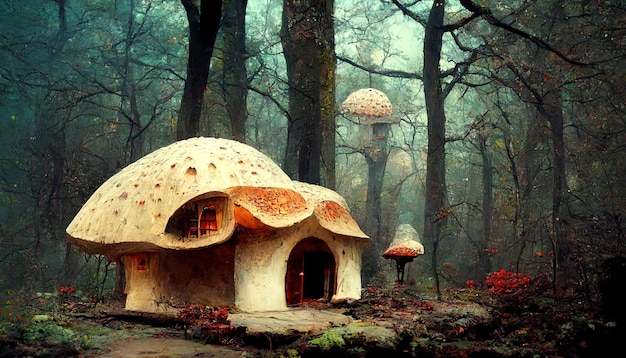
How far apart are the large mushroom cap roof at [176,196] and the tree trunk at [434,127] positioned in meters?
6.87

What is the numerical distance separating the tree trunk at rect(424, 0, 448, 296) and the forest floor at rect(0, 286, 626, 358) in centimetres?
603

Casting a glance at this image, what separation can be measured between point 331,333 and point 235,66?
489 inches

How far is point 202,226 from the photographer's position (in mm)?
12297

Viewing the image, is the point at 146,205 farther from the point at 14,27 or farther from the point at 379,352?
the point at 14,27

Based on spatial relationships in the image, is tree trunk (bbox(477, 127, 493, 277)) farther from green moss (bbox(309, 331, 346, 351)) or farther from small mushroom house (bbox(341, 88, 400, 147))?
green moss (bbox(309, 331, 346, 351))

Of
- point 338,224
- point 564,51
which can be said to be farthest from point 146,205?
point 564,51

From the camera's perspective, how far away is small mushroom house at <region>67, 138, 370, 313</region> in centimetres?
1164

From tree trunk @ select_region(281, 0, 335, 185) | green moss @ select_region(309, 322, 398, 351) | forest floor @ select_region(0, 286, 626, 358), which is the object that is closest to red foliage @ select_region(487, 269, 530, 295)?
forest floor @ select_region(0, 286, 626, 358)

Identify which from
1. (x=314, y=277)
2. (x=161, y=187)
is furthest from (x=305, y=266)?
(x=161, y=187)

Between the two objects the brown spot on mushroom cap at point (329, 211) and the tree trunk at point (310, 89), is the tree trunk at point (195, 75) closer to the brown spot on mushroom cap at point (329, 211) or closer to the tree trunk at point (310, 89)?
the tree trunk at point (310, 89)

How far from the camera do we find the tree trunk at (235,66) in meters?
18.0

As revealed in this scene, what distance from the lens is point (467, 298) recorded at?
15156mm

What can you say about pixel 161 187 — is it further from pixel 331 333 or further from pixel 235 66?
pixel 235 66

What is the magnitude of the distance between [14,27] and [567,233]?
76.7 feet
